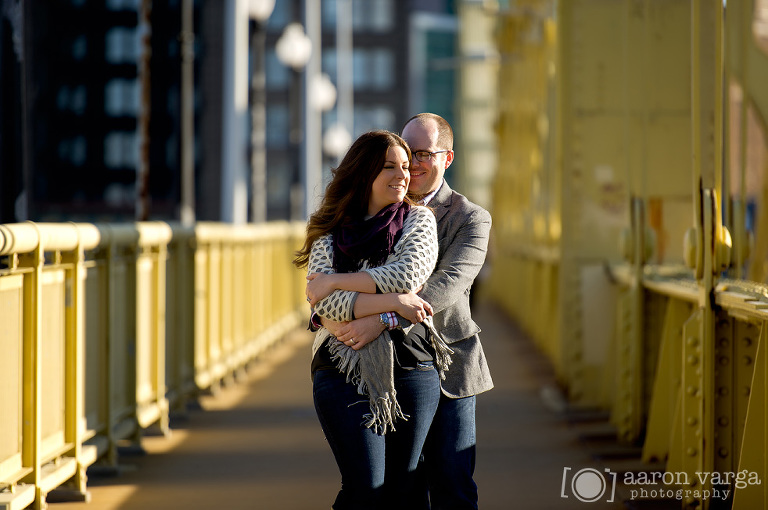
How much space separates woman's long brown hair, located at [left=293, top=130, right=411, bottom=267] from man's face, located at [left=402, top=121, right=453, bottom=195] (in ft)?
0.55

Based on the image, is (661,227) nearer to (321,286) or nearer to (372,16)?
(321,286)

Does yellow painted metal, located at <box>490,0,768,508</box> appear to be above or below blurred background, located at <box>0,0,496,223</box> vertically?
below

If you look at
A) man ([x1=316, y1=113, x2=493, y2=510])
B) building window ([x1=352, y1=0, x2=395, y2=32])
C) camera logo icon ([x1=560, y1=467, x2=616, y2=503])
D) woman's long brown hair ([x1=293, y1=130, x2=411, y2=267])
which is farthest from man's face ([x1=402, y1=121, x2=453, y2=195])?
building window ([x1=352, y1=0, x2=395, y2=32])

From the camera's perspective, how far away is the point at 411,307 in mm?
4258

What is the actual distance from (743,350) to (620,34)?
5329 millimetres

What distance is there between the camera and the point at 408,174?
4410 mm

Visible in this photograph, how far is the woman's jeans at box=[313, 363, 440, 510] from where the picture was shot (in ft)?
14.0

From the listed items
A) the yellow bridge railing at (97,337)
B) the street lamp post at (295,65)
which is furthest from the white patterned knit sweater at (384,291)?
the street lamp post at (295,65)

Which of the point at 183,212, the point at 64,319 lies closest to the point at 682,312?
the point at 64,319

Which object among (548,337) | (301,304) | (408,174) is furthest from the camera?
(301,304)

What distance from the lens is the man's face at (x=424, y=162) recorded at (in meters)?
4.62

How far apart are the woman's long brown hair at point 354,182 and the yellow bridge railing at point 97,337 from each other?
5.27 ft

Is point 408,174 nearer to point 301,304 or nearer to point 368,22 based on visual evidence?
point 301,304
